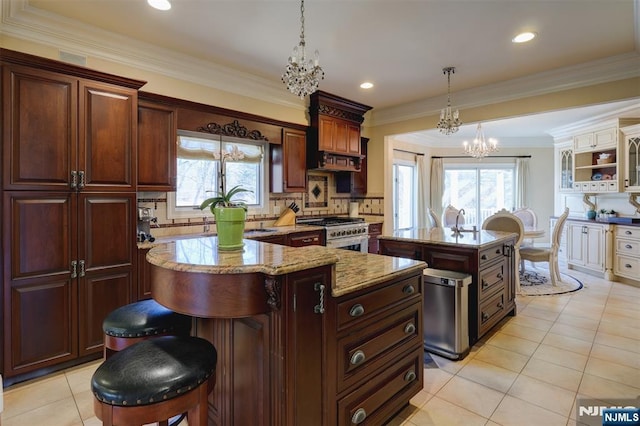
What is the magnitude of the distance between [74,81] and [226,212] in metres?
1.93

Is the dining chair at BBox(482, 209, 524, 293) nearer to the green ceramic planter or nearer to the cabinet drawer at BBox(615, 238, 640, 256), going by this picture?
the cabinet drawer at BBox(615, 238, 640, 256)

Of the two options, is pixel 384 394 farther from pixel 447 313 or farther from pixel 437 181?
pixel 437 181

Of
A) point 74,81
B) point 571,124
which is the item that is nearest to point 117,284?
point 74,81

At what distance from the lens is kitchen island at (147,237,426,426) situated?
51.5 inches

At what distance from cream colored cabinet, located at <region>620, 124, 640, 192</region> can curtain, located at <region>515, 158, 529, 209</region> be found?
2437 millimetres

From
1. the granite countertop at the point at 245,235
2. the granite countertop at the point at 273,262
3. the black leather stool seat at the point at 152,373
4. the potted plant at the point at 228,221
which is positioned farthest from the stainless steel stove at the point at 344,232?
the black leather stool seat at the point at 152,373

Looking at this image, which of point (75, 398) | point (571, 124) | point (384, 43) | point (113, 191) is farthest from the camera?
point (571, 124)

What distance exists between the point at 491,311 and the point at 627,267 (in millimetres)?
3441

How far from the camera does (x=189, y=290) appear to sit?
4.43ft

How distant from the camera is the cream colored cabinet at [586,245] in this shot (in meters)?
5.21

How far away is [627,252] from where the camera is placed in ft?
15.9

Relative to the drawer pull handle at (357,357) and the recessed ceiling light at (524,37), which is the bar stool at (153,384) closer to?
the drawer pull handle at (357,357)

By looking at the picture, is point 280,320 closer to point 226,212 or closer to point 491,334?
point 226,212

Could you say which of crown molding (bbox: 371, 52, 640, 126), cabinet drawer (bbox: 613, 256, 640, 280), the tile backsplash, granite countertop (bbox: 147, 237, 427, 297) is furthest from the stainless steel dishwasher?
cabinet drawer (bbox: 613, 256, 640, 280)
